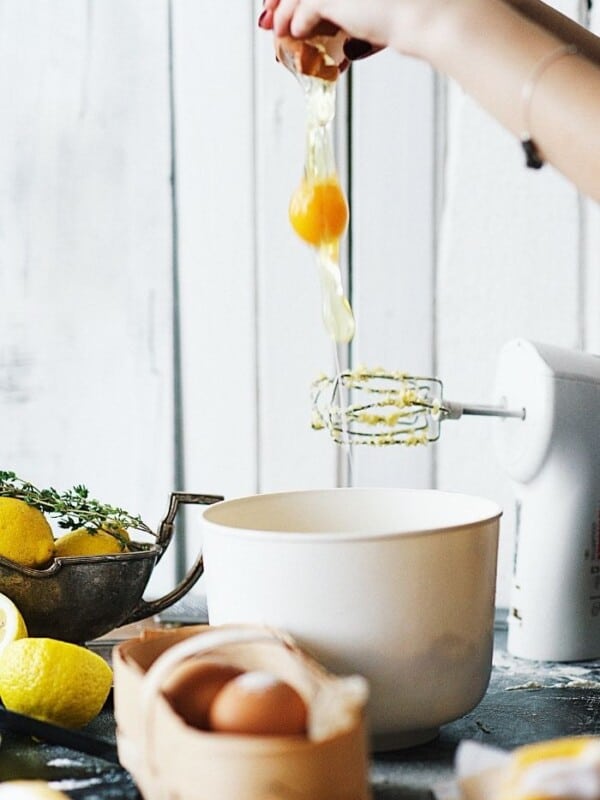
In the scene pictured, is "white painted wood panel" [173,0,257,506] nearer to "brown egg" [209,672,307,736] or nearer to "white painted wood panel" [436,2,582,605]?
"white painted wood panel" [436,2,582,605]

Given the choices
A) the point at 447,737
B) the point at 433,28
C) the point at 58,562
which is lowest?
the point at 447,737

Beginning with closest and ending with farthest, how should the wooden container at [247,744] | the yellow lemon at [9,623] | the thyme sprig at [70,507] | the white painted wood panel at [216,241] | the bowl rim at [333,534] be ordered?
1. the wooden container at [247,744]
2. the bowl rim at [333,534]
3. the yellow lemon at [9,623]
4. the thyme sprig at [70,507]
5. the white painted wood panel at [216,241]

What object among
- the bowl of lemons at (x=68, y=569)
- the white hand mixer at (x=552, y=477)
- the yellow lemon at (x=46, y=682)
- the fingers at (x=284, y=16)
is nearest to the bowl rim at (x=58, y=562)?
the bowl of lemons at (x=68, y=569)

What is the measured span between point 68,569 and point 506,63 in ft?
1.63

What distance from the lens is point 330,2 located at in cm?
79

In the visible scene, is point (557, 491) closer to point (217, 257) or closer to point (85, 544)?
point (85, 544)

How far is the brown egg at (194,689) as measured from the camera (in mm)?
572

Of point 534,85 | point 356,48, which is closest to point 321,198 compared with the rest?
point 356,48

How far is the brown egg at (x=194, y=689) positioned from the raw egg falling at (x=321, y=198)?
0.41 metres

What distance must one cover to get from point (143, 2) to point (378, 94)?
1.14 feet

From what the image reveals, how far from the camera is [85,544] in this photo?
904 millimetres

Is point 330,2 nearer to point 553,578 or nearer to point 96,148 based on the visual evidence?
point 553,578

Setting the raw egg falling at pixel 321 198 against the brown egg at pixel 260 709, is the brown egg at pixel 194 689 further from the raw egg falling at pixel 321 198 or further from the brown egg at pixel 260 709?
the raw egg falling at pixel 321 198

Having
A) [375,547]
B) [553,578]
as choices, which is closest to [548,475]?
[553,578]
